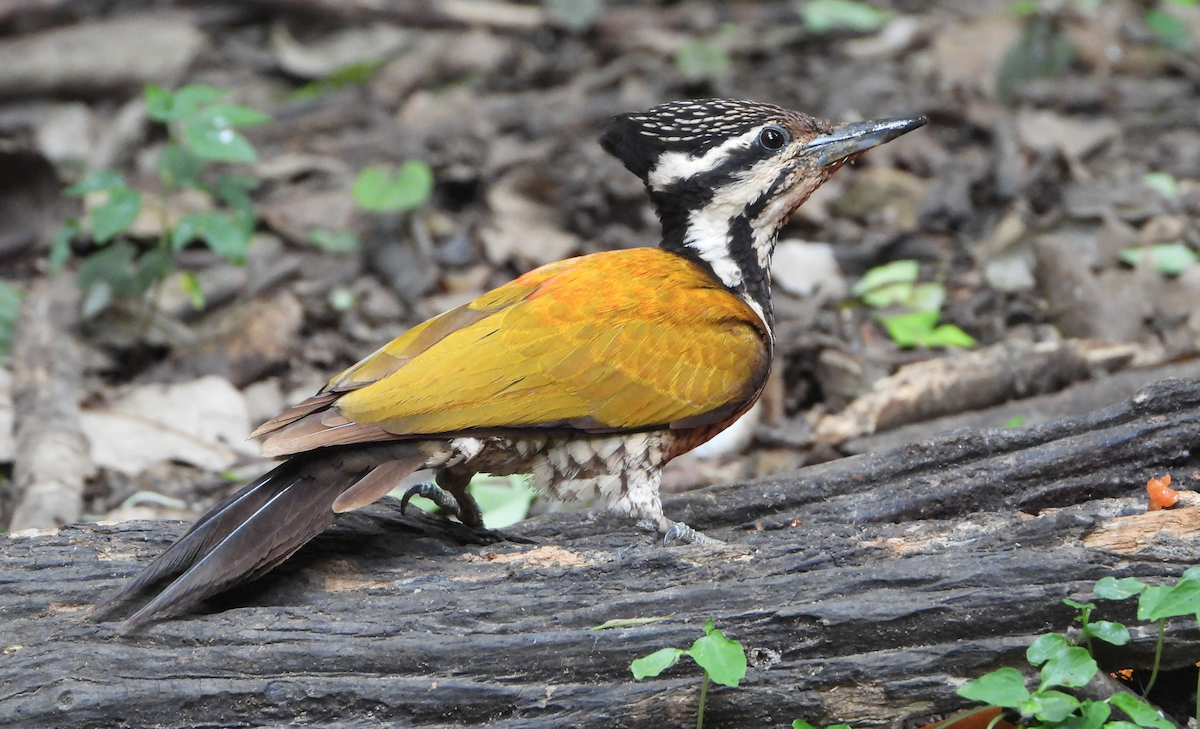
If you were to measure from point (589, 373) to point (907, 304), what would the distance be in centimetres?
352

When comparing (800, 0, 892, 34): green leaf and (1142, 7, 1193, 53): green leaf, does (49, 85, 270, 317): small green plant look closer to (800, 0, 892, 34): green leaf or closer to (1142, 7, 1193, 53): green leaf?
(800, 0, 892, 34): green leaf

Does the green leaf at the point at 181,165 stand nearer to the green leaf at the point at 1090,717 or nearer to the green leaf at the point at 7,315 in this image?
the green leaf at the point at 7,315

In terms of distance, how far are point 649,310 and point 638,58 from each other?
6067 mm

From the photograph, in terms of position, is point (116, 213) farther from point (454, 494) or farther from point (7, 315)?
point (454, 494)

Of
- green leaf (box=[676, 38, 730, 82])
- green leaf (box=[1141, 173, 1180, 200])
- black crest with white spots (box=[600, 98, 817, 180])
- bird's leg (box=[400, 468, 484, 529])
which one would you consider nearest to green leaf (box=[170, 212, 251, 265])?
bird's leg (box=[400, 468, 484, 529])

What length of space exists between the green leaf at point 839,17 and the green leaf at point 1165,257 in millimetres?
4067

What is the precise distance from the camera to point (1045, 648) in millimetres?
2980

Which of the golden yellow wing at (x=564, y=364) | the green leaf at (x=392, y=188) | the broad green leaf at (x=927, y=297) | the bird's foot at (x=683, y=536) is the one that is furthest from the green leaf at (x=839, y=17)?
the bird's foot at (x=683, y=536)

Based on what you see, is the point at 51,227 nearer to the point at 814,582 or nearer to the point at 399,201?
the point at 399,201

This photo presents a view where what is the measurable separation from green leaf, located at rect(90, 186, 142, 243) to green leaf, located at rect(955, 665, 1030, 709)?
4.72m

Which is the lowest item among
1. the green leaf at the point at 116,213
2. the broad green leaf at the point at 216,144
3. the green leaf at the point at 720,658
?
the green leaf at the point at 720,658

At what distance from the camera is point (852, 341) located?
22.1 ft

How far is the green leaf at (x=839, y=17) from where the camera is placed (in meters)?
10.4

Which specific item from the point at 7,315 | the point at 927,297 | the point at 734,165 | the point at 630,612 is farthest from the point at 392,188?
the point at 630,612
